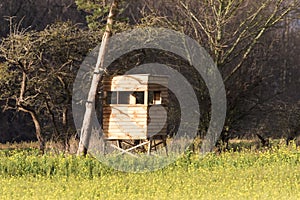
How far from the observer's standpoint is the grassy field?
10.8 metres

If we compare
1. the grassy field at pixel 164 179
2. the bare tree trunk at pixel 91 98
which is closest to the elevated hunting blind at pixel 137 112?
the bare tree trunk at pixel 91 98

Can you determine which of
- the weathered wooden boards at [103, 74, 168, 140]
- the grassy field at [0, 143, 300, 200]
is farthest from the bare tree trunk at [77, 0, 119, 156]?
the grassy field at [0, 143, 300, 200]

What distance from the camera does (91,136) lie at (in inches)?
764

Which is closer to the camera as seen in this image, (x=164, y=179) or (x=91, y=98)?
(x=164, y=179)

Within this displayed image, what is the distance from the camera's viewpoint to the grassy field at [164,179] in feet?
35.4

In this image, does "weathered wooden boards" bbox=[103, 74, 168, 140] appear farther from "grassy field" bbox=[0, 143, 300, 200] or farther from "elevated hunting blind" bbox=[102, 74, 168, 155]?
"grassy field" bbox=[0, 143, 300, 200]

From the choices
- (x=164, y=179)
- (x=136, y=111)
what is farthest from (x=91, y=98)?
(x=164, y=179)

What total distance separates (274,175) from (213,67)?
25.2 feet

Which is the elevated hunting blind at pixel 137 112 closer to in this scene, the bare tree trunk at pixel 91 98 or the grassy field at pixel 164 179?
the bare tree trunk at pixel 91 98

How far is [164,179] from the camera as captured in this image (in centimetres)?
1302

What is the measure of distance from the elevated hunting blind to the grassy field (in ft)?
6.78

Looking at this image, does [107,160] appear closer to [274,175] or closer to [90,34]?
[274,175]

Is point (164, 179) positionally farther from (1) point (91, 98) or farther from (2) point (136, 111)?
(1) point (91, 98)

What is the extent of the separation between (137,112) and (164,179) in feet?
17.2
